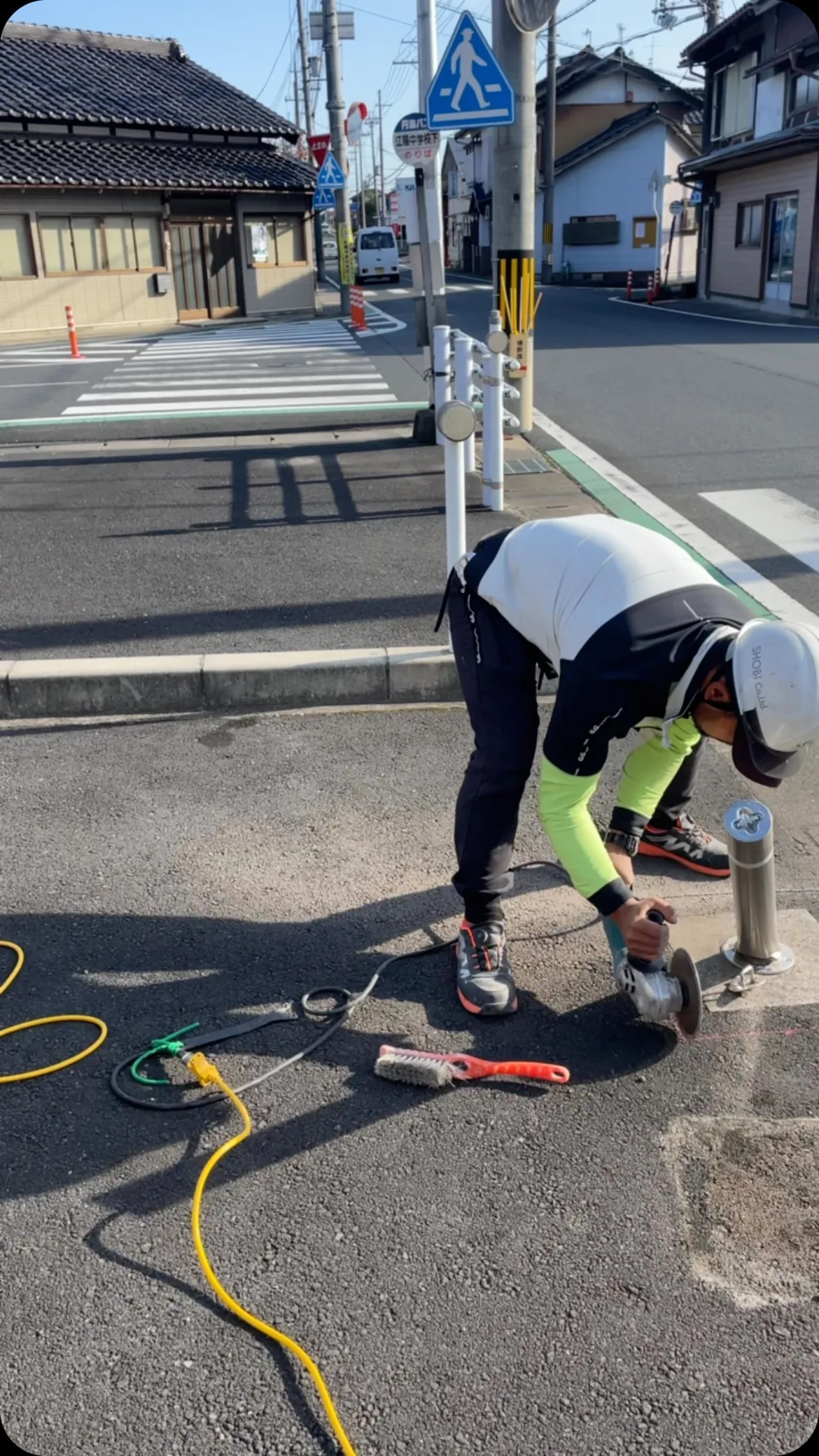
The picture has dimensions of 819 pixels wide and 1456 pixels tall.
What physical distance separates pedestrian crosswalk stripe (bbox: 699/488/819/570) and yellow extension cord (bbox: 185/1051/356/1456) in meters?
5.21

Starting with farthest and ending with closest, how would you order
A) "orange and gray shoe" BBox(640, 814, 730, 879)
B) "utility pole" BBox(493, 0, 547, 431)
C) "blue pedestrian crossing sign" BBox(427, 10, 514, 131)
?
A: "utility pole" BBox(493, 0, 547, 431)
"blue pedestrian crossing sign" BBox(427, 10, 514, 131)
"orange and gray shoe" BBox(640, 814, 730, 879)

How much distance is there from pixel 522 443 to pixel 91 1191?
9115 mm

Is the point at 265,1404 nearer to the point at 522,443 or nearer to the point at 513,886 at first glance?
the point at 513,886

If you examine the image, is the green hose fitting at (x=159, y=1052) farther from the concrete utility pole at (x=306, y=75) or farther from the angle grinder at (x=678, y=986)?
the concrete utility pole at (x=306, y=75)

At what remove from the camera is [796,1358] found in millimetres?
2061

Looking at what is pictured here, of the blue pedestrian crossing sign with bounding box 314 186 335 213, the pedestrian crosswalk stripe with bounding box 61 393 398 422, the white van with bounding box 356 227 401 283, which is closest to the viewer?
the pedestrian crosswalk stripe with bounding box 61 393 398 422

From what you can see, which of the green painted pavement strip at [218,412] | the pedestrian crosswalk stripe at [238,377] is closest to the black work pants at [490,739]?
the green painted pavement strip at [218,412]

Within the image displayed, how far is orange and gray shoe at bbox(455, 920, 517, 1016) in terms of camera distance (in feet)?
9.96

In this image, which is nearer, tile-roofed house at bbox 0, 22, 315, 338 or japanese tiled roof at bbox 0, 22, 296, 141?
tile-roofed house at bbox 0, 22, 315, 338

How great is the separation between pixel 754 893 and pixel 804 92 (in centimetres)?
2881

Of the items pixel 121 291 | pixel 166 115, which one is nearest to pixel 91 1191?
pixel 121 291

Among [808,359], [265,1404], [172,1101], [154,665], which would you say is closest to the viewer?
[265,1404]

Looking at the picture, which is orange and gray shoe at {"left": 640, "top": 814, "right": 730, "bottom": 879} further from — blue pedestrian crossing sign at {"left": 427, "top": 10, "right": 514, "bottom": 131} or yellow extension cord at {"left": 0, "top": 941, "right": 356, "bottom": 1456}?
blue pedestrian crossing sign at {"left": 427, "top": 10, "right": 514, "bottom": 131}

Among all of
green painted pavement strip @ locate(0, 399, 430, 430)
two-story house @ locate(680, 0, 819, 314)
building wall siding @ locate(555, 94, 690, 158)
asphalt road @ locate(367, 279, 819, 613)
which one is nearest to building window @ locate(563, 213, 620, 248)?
building wall siding @ locate(555, 94, 690, 158)
